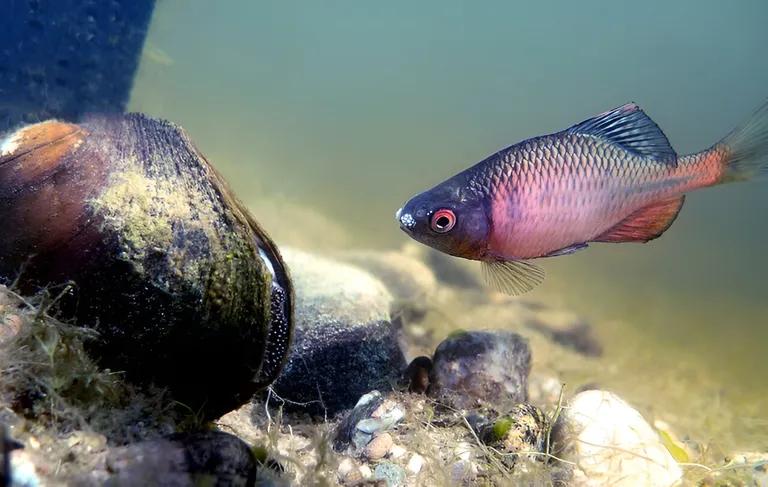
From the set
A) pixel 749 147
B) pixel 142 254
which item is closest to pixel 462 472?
pixel 142 254

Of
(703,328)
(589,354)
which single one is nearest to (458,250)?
(589,354)

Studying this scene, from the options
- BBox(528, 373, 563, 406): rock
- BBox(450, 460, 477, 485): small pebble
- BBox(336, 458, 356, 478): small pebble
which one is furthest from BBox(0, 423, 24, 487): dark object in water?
BBox(528, 373, 563, 406): rock

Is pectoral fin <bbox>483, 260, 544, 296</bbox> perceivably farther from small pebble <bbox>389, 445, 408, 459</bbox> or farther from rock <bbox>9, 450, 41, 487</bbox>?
rock <bbox>9, 450, 41, 487</bbox>

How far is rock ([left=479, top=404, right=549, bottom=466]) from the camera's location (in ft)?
9.09

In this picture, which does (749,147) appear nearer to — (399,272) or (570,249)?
(570,249)

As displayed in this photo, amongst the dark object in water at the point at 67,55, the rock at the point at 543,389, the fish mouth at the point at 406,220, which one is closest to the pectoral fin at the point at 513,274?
the fish mouth at the point at 406,220

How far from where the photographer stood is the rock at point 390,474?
2535mm

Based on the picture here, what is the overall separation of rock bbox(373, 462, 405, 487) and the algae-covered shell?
0.86 m

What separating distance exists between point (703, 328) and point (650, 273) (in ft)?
18.6

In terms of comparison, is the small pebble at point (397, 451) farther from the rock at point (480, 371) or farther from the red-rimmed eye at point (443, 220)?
the red-rimmed eye at point (443, 220)

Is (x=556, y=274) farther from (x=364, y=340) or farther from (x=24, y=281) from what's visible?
(x=24, y=281)

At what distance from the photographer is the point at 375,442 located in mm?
2826

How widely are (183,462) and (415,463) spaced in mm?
1543

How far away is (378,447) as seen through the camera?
110 inches
